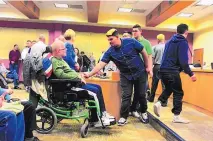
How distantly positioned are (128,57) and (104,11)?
685 centimetres

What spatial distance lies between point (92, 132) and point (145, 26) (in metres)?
7.95

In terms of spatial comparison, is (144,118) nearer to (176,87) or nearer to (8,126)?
(176,87)

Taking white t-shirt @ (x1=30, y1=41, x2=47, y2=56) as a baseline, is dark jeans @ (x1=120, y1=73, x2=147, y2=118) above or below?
below

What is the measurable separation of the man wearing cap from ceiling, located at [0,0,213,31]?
520 cm

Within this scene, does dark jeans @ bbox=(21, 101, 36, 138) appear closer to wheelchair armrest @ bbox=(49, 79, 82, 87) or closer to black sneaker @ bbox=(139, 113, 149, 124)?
wheelchair armrest @ bbox=(49, 79, 82, 87)

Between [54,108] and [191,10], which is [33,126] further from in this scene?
[191,10]

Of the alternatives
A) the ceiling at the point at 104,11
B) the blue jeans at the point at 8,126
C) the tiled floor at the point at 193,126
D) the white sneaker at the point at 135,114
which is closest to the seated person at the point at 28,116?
the blue jeans at the point at 8,126

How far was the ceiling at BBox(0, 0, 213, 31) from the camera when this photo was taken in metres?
8.99

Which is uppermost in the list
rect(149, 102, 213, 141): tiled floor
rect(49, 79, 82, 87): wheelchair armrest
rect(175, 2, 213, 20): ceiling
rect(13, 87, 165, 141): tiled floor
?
rect(175, 2, 213, 20): ceiling

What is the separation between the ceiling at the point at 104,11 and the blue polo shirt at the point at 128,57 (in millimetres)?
5209

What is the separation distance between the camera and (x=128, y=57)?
3.70m

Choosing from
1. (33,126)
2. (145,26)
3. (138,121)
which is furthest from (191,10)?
(33,126)

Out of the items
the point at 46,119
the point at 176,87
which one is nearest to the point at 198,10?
the point at 176,87

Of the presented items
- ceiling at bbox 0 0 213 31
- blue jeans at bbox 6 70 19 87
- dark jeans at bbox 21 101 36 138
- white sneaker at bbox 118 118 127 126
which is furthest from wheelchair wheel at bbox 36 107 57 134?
ceiling at bbox 0 0 213 31
